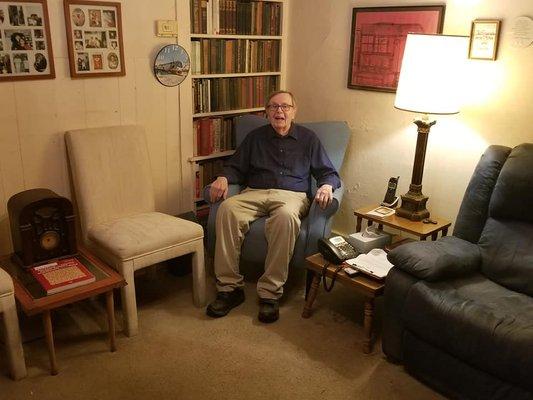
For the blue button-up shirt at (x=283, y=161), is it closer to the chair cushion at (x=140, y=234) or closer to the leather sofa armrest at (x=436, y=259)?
the chair cushion at (x=140, y=234)

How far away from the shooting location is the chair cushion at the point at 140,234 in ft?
7.55

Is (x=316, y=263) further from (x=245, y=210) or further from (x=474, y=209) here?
(x=474, y=209)

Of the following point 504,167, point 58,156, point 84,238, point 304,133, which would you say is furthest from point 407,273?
point 58,156

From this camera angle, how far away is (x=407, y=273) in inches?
83.6

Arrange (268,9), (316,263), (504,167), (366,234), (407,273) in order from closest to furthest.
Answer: (407,273) < (504,167) < (316,263) < (366,234) < (268,9)

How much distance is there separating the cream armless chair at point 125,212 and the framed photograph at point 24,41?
0.36 m

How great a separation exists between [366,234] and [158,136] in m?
1.38

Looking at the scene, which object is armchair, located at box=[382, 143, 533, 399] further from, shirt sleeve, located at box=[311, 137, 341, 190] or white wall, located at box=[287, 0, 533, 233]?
shirt sleeve, located at box=[311, 137, 341, 190]

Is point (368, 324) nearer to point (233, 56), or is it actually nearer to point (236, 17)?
point (233, 56)

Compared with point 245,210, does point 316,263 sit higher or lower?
lower

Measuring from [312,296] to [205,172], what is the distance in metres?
1.25

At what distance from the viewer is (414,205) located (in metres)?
2.72

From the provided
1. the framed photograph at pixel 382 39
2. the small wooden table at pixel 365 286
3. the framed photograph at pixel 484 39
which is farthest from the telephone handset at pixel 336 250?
the framed photograph at pixel 484 39

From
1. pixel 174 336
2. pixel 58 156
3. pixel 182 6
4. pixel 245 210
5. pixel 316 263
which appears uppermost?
pixel 182 6
